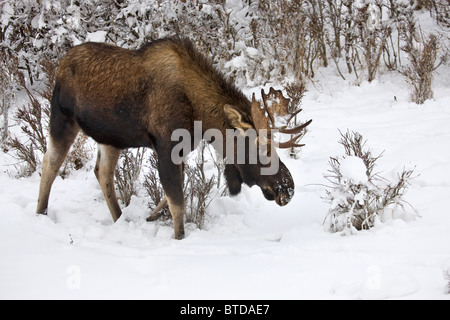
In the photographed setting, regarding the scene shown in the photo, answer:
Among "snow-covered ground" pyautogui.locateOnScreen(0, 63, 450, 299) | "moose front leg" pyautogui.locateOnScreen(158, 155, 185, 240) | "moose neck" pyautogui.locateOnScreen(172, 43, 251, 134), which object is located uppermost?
"moose neck" pyautogui.locateOnScreen(172, 43, 251, 134)

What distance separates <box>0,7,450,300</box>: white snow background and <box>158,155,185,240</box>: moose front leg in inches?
7.8

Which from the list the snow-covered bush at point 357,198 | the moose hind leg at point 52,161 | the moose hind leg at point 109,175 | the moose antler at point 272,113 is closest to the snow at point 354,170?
the snow-covered bush at point 357,198

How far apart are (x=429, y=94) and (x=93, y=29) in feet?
24.9

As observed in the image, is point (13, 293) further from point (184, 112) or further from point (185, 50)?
point (185, 50)

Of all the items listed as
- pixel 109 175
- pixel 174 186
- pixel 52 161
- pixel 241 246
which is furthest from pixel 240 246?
pixel 52 161

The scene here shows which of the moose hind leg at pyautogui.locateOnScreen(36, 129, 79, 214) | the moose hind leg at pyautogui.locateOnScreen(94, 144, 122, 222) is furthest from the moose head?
the moose hind leg at pyautogui.locateOnScreen(36, 129, 79, 214)

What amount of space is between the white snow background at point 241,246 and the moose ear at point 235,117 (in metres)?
1.00

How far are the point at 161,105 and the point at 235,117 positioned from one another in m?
0.70

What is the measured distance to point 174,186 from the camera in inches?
178

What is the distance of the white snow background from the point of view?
3.17m

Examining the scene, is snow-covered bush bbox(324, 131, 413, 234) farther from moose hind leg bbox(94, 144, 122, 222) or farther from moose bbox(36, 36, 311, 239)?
moose hind leg bbox(94, 144, 122, 222)

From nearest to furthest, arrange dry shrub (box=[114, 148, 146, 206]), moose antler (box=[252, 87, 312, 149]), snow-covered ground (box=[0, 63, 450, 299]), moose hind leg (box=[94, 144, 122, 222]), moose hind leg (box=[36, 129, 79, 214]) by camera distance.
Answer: snow-covered ground (box=[0, 63, 450, 299]) → moose antler (box=[252, 87, 312, 149]) → moose hind leg (box=[36, 129, 79, 214]) → moose hind leg (box=[94, 144, 122, 222]) → dry shrub (box=[114, 148, 146, 206])

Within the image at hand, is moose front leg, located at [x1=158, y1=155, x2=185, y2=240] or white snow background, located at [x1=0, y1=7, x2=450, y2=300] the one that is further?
moose front leg, located at [x1=158, y1=155, x2=185, y2=240]
